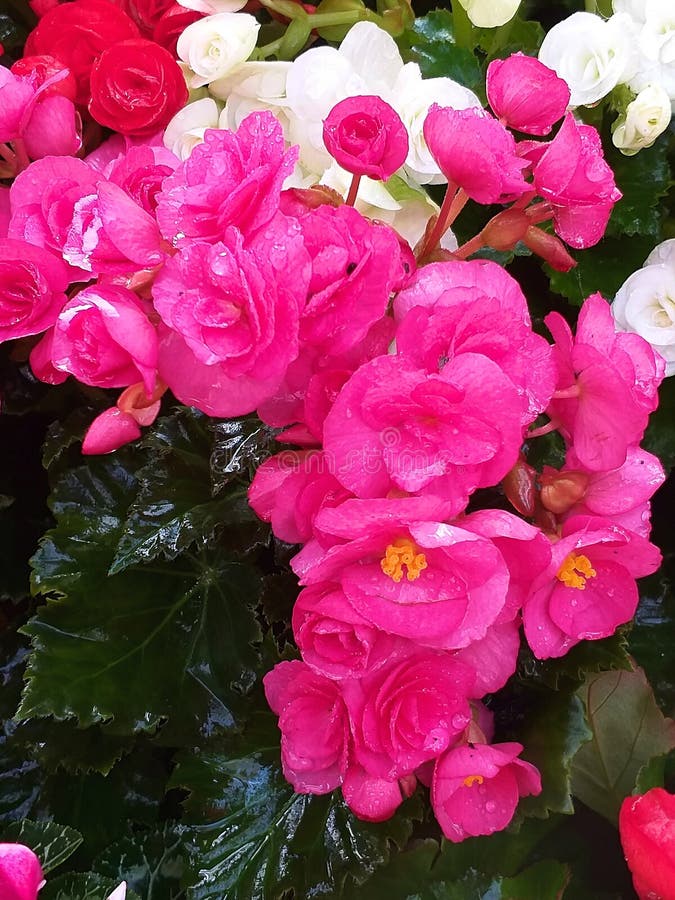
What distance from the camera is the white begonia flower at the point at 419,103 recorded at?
1.94 feet

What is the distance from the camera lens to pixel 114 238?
418 millimetres

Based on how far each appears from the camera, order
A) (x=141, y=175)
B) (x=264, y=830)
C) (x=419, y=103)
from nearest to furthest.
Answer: (x=141, y=175), (x=419, y=103), (x=264, y=830)

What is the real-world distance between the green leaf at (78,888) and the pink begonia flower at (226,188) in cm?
46

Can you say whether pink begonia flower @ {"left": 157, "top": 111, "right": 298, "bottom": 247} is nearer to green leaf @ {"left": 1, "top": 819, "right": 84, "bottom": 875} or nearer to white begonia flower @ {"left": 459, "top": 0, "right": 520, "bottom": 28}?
white begonia flower @ {"left": 459, "top": 0, "right": 520, "bottom": 28}

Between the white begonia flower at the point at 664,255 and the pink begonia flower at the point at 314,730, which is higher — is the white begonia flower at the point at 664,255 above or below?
above

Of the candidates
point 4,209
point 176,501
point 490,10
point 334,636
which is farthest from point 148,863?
point 490,10

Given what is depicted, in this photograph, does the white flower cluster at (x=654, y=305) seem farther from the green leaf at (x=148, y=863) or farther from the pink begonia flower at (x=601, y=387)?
the green leaf at (x=148, y=863)

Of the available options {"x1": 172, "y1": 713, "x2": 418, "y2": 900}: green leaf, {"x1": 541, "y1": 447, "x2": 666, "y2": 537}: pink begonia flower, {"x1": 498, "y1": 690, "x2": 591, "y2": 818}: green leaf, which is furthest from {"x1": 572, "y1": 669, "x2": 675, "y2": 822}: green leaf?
{"x1": 541, "y1": 447, "x2": 666, "y2": 537}: pink begonia flower

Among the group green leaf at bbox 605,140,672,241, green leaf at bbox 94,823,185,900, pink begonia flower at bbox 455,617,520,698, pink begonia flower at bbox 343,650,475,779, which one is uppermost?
green leaf at bbox 605,140,672,241

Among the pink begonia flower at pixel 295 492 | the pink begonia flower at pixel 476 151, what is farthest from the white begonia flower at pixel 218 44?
the pink begonia flower at pixel 295 492

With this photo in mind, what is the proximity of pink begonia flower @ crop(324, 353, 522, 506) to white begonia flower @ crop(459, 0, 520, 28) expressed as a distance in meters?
0.40

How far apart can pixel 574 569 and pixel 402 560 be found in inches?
4.4

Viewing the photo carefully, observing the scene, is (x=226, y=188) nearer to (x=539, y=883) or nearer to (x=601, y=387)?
(x=601, y=387)

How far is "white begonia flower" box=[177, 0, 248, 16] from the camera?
63 centimetres
